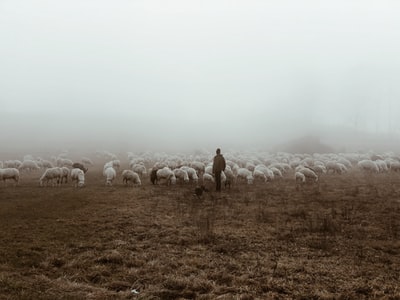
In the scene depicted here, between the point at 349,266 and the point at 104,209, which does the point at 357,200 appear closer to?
the point at 349,266

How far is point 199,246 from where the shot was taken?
1080cm

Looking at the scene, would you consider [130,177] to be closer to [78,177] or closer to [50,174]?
[78,177]

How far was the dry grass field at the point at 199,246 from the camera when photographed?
7.83 meters

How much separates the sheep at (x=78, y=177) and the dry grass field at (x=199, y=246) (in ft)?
12.1

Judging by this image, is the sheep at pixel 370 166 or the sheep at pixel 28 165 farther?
the sheep at pixel 28 165

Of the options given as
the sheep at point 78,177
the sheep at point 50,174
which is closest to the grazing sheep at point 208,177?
the sheep at point 78,177

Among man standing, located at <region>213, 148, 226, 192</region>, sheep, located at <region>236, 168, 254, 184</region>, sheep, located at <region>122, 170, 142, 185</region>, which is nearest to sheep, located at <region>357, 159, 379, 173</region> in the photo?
sheep, located at <region>236, 168, 254, 184</region>

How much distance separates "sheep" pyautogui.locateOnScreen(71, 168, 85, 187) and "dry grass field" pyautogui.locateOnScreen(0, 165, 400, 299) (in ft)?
12.1

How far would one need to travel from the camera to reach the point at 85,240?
36.7 feet

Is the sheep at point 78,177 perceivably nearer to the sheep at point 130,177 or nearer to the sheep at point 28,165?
the sheep at point 130,177

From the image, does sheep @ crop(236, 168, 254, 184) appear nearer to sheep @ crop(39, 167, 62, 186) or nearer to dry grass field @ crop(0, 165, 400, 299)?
dry grass field @ crop(0, 165, 400, 299)

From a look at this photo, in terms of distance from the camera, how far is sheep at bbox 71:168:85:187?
2270 centimetres

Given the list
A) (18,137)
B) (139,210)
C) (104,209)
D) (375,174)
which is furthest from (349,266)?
(18,137)

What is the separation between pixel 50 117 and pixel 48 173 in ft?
420
